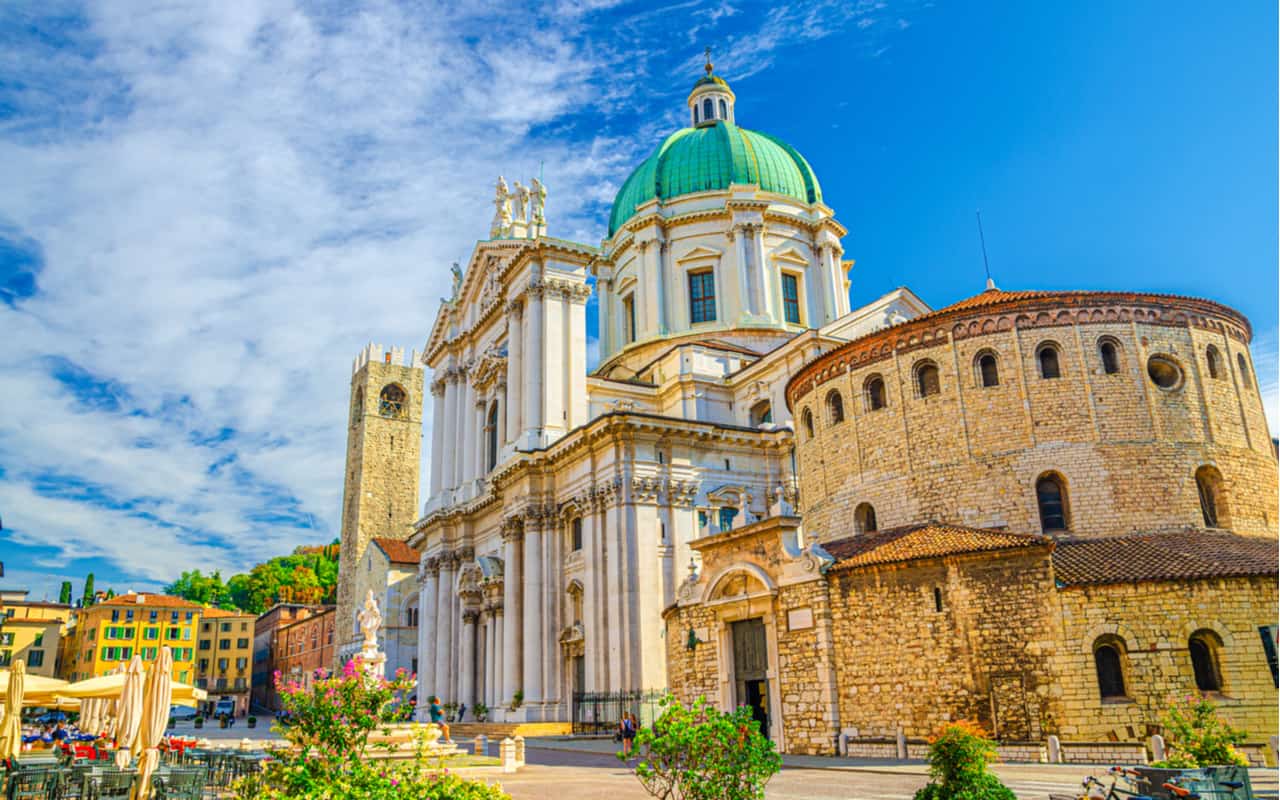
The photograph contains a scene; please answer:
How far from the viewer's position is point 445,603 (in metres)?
45.4

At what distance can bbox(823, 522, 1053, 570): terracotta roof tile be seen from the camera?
62.7ft

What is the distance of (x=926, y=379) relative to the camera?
2492cm

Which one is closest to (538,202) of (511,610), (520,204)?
(520,204)

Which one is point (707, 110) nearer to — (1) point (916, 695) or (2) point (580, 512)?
A: (2) point (580, 512)

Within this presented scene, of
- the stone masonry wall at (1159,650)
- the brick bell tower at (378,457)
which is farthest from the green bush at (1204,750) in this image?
the brick bell tower at (378,457)

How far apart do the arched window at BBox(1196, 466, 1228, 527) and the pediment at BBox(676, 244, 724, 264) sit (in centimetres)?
2756

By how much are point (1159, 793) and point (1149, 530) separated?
13.0m

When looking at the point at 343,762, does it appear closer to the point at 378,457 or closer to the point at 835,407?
the point at 835,407

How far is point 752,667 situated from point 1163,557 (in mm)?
9818

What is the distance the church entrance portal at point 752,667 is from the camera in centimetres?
2312

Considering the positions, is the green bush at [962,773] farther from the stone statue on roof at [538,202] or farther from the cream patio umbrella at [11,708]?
the stone statue on roof at [538,202]

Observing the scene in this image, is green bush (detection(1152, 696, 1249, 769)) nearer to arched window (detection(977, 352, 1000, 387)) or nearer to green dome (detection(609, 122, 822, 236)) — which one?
arched window (detection(977, 352, 1000, 387))

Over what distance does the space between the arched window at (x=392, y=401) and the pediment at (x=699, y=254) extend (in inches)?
1526

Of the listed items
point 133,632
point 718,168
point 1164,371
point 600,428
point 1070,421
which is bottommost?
point 133,632
